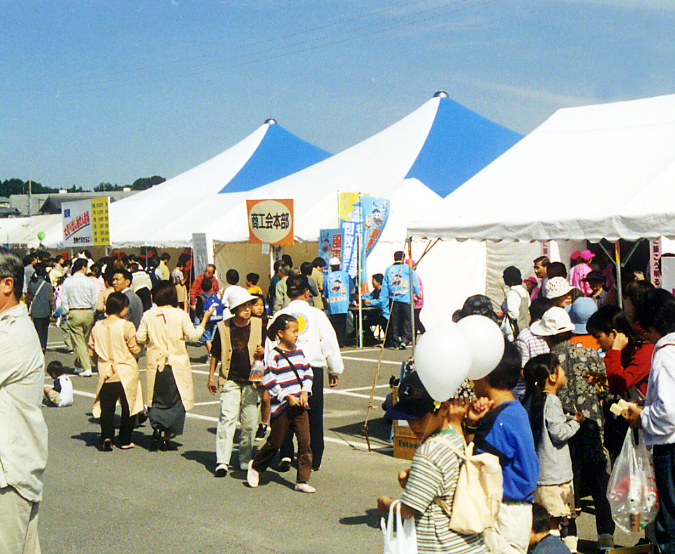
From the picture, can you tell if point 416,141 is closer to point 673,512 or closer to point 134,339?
point 134,339

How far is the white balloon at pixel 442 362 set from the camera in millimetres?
3002

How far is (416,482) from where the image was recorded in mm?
2924

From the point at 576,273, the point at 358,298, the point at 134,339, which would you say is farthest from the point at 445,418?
the point at 358,298

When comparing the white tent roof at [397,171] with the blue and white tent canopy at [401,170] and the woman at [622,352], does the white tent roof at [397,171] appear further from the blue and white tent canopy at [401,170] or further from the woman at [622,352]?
the woman at [622,352]

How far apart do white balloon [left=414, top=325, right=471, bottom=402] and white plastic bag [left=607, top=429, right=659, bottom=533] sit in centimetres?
176

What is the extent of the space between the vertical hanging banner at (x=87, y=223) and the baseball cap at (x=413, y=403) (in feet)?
64.2

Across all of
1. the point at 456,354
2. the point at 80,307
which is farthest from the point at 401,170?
the point at 456,354

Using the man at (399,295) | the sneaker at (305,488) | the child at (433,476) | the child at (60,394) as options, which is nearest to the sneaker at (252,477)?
the sneaker at (305,488)

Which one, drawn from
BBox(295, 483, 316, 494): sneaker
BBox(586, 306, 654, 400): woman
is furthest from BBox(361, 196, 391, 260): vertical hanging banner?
BBox(586, 306, 654, 400): woman

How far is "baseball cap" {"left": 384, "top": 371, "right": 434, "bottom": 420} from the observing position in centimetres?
308

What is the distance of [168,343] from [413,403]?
4993 mm

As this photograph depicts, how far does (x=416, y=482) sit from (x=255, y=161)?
2490 cm

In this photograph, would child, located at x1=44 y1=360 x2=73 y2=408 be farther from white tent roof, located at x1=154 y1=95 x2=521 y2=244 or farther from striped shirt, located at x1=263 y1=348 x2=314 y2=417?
white tent roof, located at x1=154 y1=95 x2=521 y2=244

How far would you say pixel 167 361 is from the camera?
762 centimetres
